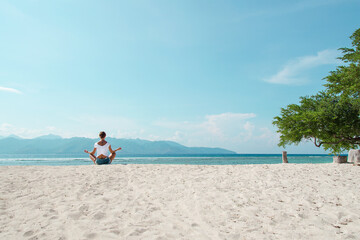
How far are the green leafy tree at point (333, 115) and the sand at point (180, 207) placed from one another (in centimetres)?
956

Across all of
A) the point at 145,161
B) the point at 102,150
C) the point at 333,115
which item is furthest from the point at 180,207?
the point at 145,161

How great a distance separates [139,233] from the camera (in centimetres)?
430

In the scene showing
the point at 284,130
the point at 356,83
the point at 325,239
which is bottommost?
the point at 325,239

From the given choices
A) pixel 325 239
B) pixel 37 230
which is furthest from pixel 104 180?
pixel 325 239

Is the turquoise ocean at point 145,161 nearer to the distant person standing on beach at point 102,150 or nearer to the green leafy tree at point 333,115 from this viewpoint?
the green leafy tree at point 333,115

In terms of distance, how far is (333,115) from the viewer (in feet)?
56.1

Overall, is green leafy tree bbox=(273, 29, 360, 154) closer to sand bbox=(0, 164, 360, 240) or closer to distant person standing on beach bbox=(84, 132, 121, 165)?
sand bbox=(0, 164, 360, 240)

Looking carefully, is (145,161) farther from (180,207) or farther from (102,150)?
(180,207)

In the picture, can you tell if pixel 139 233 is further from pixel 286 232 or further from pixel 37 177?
pixel 37 177

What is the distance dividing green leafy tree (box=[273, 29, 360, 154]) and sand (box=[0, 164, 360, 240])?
31.4 feet

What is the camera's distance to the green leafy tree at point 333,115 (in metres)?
15.5

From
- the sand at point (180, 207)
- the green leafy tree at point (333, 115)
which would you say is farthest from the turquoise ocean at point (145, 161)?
the sand at point (180, 207)

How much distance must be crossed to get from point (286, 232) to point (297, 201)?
197 centimetres

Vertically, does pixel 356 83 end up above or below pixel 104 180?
above
